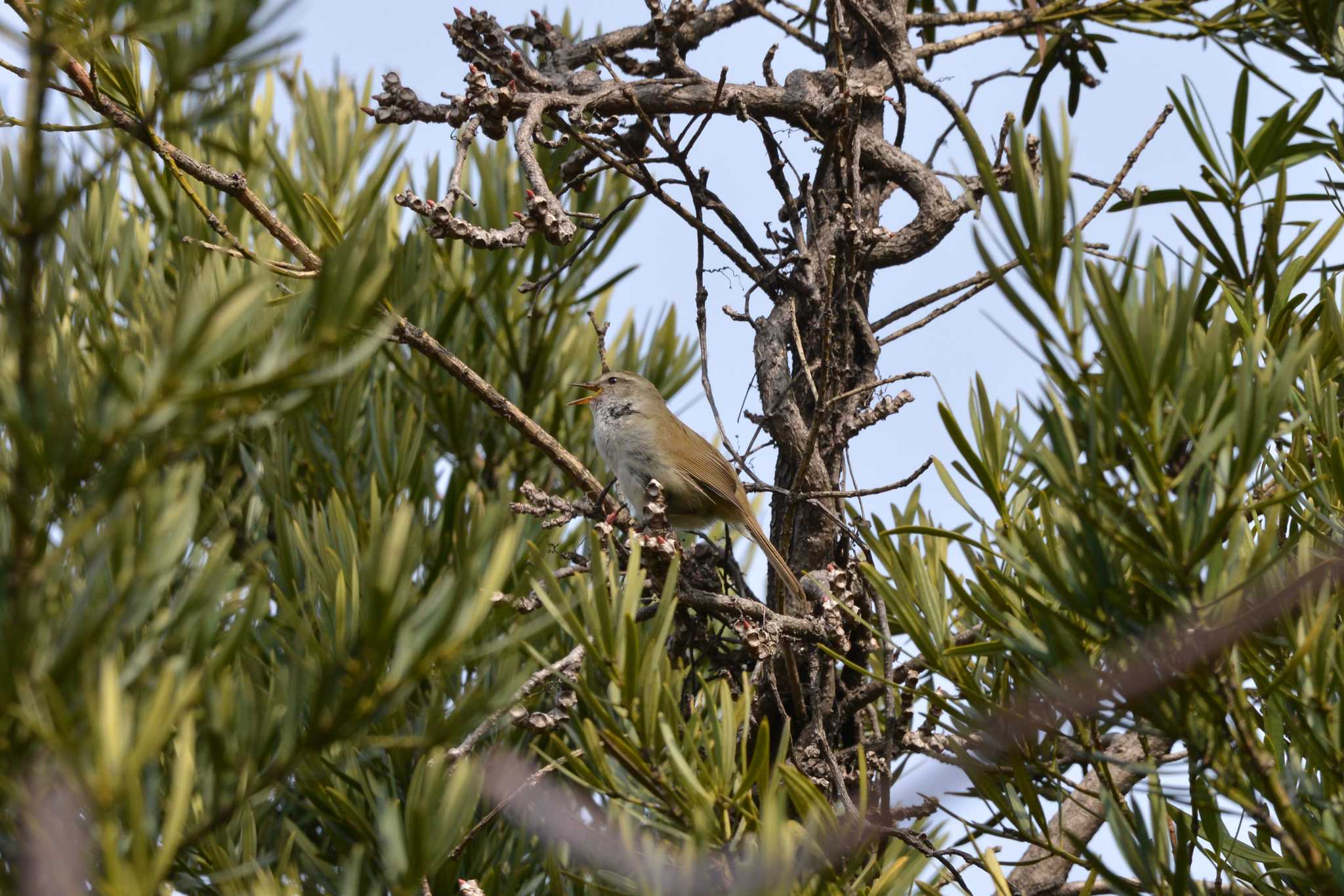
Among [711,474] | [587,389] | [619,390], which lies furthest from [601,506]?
[711,474]

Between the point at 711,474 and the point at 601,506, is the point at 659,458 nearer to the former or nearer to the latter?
the point at 711,474

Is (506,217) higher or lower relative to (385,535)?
higher

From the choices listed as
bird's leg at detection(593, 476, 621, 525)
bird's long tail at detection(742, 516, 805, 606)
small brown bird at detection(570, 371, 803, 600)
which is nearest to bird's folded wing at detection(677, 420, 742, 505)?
small brown bird at detection(570, 371, 803, 600)

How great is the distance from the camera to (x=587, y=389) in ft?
10.3

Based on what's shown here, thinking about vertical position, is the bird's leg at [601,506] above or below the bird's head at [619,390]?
below

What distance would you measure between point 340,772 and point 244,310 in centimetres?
125

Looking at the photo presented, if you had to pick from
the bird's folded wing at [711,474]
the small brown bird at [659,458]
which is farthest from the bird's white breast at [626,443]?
the bird's folded wing at [711,474]

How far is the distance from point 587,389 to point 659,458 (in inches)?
10.1

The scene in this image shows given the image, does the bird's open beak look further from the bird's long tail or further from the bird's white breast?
the bird's long tail

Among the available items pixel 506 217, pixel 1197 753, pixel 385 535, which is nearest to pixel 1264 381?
pixel 1197 753

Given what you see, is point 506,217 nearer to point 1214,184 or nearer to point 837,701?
point 837,701

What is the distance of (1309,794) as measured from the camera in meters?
0.98

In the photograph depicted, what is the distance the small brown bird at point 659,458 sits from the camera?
3016 millimetres

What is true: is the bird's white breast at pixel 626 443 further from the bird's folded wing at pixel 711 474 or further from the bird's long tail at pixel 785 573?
the bird's long tail at pixel 785 573
